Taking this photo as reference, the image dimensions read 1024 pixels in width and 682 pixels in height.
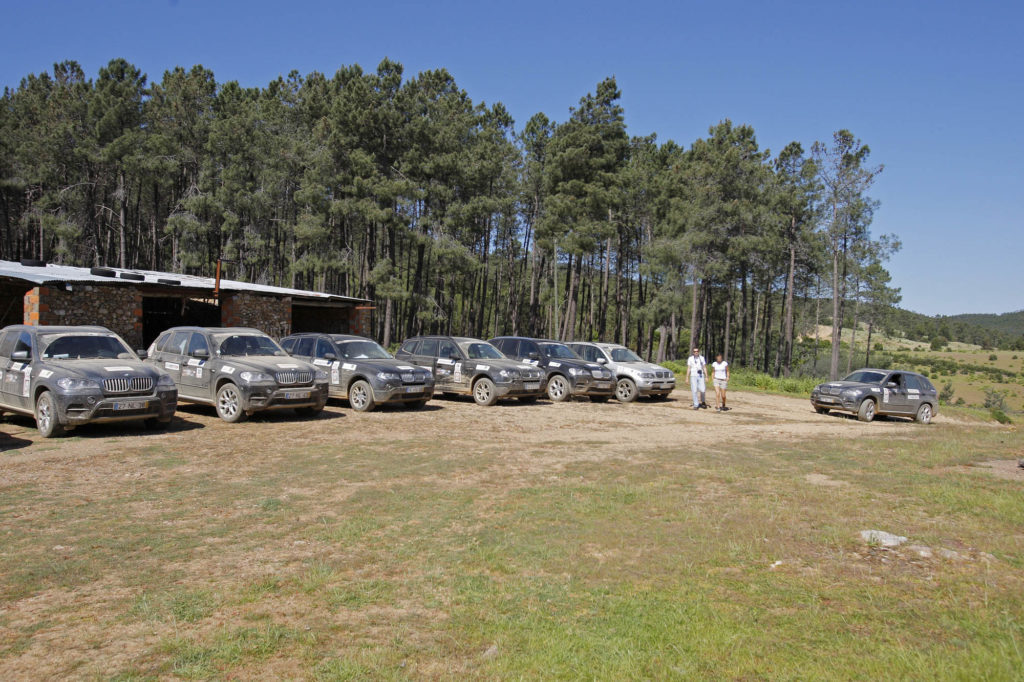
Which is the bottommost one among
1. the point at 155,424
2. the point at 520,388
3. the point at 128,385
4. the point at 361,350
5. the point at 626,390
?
the point at 155,424

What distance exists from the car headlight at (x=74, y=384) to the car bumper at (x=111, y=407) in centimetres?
13

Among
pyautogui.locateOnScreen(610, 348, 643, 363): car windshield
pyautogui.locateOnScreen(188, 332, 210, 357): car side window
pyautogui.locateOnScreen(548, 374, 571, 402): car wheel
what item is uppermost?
pyautogui.locateOnScreen(188, 332, 210, 357): car side window

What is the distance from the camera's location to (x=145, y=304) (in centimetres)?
2419

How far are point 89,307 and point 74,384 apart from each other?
27.0 feet

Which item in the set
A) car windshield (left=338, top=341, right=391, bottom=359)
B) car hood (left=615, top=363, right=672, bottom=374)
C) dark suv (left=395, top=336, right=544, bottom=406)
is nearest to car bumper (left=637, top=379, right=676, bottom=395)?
car hood (left=615, top=363, right=672, bottom=374)

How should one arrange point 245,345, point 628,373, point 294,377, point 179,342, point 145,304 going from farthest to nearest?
point 145,304, point 628,373, point 179,342, point 245,345, point 294,377

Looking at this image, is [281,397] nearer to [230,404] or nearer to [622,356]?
[230,404]

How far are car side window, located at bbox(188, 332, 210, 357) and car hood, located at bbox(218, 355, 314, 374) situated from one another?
2.08 ft

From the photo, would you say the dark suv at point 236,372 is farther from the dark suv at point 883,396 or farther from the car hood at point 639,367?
the dark suv at point 883,396

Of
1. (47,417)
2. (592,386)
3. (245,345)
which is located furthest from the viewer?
(592,386)

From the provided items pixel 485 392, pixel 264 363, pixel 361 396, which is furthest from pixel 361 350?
pixel 485 392

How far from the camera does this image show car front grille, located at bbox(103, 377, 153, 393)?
31.9 feet

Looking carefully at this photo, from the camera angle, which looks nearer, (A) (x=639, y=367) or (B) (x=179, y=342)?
(B) (x=179, y=342)

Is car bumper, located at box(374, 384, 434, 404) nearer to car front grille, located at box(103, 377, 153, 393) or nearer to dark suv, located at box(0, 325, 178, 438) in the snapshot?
dark suv, located at box(0, 325, 178, 438)
